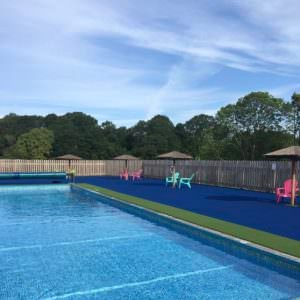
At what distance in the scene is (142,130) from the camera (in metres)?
52.6

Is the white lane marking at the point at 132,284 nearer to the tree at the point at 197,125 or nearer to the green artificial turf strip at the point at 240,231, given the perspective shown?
the green artificial turf strip at the point at 240,231

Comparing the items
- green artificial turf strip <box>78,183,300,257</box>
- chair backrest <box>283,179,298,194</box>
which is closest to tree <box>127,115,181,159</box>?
chair backrest <box>283,179,298,194</box>

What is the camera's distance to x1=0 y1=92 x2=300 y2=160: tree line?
105 feet

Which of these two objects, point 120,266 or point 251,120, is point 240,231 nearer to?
point 120,266

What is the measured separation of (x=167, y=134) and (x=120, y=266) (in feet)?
150

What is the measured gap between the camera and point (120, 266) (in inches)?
214

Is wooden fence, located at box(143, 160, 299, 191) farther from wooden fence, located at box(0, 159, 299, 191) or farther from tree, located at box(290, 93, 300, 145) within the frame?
tree, located at box(290, 93, 300, 145)

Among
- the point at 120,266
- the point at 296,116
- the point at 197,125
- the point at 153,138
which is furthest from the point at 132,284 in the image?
the point at 197,125

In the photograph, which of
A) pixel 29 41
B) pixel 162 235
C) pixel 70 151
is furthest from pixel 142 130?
pixel 162 235

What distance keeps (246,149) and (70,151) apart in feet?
67.6

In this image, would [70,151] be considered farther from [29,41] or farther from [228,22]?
[228,22]

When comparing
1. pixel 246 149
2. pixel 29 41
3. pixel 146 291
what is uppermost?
pixel 29 41

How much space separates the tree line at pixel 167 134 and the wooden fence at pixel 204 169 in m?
11.5

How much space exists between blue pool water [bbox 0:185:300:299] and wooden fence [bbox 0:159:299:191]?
7882 millimetres
